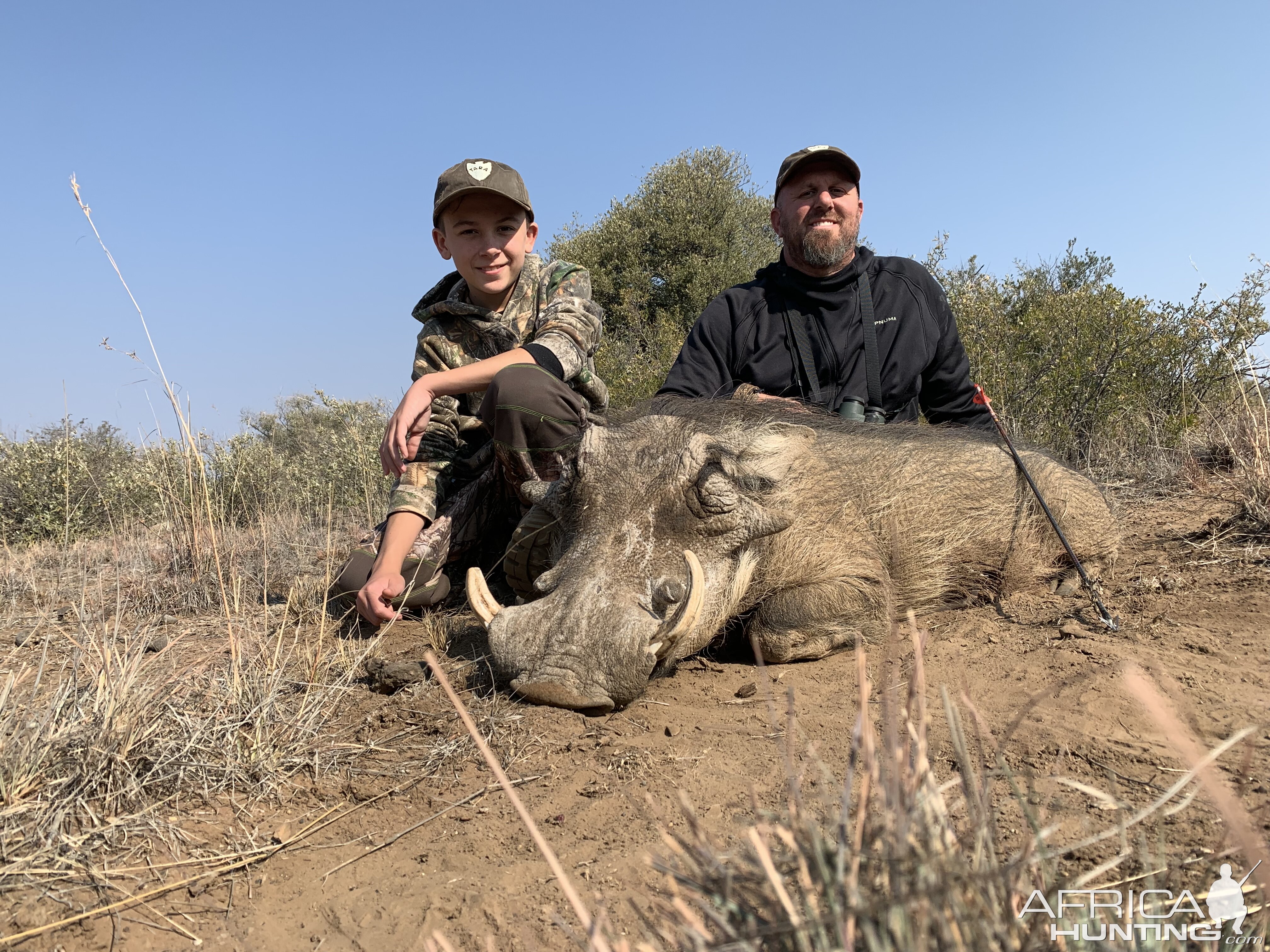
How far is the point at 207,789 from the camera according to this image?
6.63ft

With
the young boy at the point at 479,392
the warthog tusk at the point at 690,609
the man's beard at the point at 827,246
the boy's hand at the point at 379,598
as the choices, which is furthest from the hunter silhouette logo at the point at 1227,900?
the man's beard at the point at 827,246

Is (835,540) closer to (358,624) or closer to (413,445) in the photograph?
(413,445)

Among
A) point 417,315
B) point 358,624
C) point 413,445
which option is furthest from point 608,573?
point 417,315

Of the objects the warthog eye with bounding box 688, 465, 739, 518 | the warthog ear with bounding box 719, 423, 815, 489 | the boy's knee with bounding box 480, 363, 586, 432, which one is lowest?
the warthog eye with bounding box 688, 465, 739, 518

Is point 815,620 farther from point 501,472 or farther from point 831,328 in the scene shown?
point 831,328

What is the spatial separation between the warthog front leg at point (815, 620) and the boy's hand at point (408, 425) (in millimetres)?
1648

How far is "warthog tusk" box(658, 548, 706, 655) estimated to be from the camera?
251 centimetres

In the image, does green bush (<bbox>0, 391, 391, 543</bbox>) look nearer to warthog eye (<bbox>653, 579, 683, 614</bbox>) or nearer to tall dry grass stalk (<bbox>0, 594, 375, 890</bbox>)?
tall dry grass stalk (<bbox>0, 594, 375, 890</bbox>)

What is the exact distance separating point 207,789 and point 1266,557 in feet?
13.1

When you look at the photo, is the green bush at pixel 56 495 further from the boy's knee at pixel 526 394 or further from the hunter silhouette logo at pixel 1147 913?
the hunter silhouette logo at pixel 1147 913

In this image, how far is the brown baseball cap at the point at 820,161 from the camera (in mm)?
4594

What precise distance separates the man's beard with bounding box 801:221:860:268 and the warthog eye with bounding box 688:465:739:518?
2.22 meters

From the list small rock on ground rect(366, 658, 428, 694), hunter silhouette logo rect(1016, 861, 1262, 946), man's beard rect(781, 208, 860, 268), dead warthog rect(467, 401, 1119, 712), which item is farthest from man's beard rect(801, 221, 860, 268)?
hunter silhouette logo rect(1016, 861, 1262, 946)

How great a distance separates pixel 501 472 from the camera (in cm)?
425
